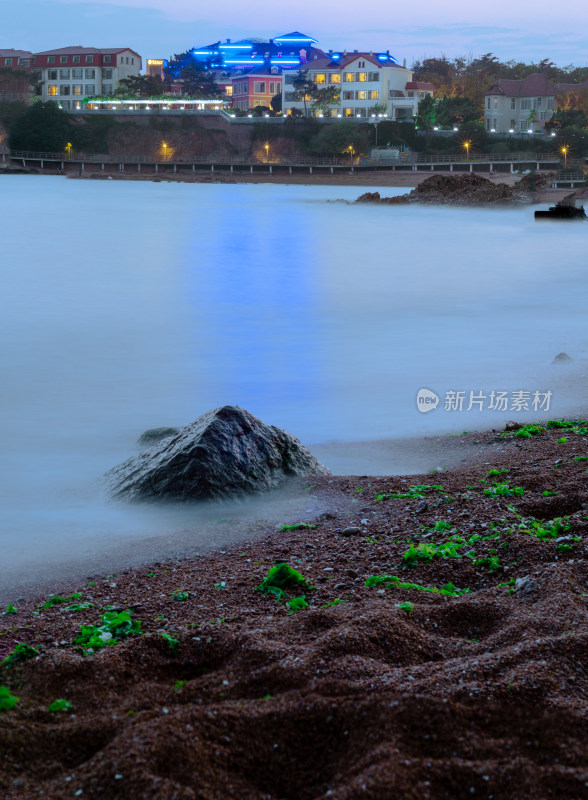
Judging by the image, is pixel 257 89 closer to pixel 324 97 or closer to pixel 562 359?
pixel 324 97

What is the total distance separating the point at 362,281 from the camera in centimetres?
2353

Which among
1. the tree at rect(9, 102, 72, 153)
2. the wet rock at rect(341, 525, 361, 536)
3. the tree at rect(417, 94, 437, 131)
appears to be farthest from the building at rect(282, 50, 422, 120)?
the wet rock at rect(341, 525, 361, 536)

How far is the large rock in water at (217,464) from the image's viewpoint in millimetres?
5879

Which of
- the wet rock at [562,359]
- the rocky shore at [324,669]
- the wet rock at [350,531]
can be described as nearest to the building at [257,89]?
the wet rock at [562,359]

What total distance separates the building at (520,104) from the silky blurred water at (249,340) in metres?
66.9

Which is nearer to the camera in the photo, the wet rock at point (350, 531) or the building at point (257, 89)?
the wet rock at point (350, 531)

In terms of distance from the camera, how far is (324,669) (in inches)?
116

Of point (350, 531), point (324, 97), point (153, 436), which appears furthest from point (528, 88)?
point (350, 531)

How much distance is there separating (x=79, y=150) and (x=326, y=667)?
108 m

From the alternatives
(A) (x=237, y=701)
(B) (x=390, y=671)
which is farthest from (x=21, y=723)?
(B) (x=390, y=671)

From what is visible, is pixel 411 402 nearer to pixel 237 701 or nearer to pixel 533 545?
pixel 533 545

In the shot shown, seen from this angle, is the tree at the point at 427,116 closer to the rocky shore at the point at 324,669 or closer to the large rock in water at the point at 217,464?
the large rock in water at the point at 217,464

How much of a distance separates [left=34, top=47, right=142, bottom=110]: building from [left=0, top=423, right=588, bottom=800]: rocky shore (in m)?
125

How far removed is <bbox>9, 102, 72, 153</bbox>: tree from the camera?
→ 4001 inches
